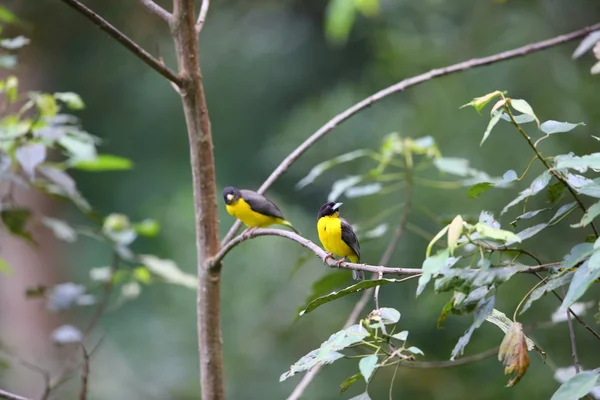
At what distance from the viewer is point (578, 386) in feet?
2.14

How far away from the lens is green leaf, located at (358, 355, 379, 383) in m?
0.67

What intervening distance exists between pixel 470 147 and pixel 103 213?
298 cm

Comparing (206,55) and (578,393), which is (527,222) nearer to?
(578,393)

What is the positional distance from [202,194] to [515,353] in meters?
0.58

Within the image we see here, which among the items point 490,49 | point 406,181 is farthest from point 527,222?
point 490,49

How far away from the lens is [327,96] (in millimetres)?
4160

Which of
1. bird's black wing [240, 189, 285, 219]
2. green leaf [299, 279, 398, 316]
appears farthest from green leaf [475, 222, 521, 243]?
bird's black wing [240, 189, 285, 219]

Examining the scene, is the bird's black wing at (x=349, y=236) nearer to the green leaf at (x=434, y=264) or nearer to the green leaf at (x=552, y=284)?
the green leaf at (x=552, y=284)

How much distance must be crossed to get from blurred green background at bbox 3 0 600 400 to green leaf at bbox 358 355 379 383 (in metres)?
1.86

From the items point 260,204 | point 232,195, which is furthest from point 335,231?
point 232,195

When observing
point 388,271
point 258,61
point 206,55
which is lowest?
point 388,271

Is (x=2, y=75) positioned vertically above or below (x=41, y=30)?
below

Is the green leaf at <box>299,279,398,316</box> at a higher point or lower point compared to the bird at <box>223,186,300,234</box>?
lower

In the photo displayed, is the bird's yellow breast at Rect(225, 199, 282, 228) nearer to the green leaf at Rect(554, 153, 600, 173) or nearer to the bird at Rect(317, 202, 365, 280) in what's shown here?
the bird at Rect(317, 202, 365, 280)
